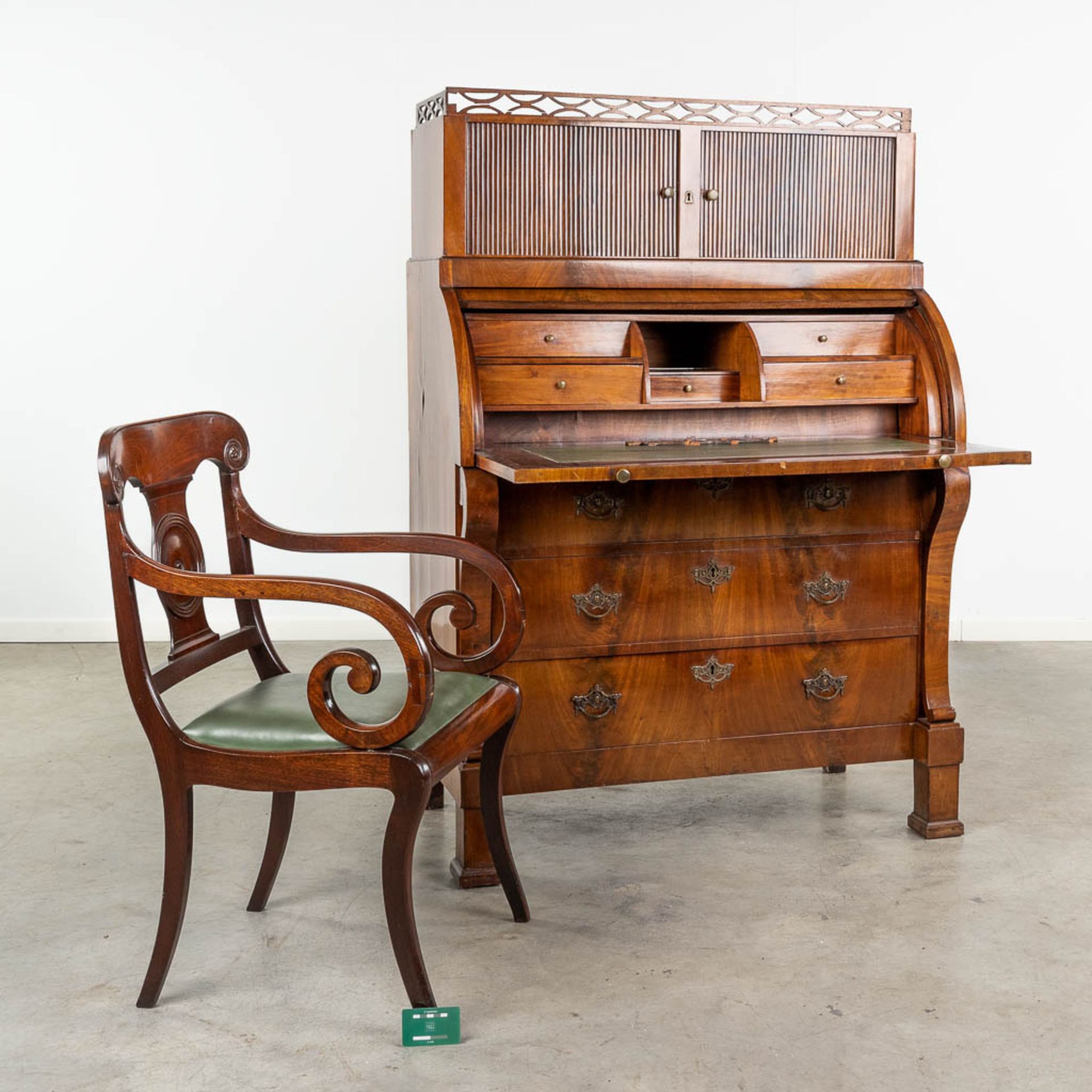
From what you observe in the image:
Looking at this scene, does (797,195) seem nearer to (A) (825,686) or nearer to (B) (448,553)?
(A) (825,686)

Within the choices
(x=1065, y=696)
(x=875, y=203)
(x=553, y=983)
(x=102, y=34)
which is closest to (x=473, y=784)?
(x=553, y=983)

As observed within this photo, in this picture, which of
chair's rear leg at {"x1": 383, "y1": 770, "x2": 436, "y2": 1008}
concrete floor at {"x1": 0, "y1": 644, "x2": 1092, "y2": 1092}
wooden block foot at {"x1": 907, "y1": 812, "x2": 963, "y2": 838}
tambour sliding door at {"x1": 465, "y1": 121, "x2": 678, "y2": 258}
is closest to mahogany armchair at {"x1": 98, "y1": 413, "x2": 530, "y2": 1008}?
chair's rear leg at {"x1": 383, "y1": 770, "x2": 436, "y2": 1008}

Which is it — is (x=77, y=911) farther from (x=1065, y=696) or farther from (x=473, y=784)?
(x=1065, y=696)

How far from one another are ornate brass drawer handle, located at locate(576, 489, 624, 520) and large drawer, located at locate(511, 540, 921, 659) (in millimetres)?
92

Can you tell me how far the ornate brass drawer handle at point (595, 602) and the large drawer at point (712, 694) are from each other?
113 millimetres

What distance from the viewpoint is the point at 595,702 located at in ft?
10.4

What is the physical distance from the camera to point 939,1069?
230cm

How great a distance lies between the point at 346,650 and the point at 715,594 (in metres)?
1.17

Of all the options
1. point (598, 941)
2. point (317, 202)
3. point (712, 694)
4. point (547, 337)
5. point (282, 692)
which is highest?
point (317, 202)

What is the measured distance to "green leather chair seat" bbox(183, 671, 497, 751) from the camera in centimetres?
239

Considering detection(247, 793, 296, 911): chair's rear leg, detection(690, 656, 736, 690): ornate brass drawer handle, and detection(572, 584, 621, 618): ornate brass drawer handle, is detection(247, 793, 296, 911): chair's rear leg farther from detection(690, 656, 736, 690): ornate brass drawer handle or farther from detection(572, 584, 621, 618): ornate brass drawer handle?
detection(690, 656, 736, 690): ornate brass drawer handle

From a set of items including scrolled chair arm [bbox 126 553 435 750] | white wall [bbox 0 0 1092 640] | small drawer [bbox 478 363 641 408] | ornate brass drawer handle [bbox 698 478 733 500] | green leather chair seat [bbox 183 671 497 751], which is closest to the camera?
scrolled chair arm [bbox 126 553 435 750]

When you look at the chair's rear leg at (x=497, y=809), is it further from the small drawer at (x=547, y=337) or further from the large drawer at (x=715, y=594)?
the small drawer at (x=547, y=337)

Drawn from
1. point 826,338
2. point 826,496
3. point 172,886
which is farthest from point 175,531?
point 826,338
